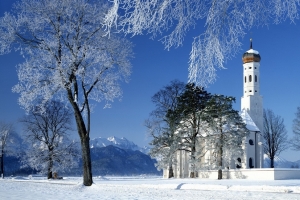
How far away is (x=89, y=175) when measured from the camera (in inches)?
806

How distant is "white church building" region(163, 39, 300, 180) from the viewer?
38.3 metres

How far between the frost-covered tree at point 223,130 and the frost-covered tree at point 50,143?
1549 centimetres

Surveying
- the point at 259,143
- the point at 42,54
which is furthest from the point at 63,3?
the point at 259,143

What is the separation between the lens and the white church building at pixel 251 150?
38.3 m

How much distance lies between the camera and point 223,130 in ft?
130

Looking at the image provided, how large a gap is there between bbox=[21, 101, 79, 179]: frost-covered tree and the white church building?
12.4 metres

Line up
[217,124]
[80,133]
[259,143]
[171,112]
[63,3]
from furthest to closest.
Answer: [259,143] < [171,112] < [217,124] < [80,133] < [63,3]

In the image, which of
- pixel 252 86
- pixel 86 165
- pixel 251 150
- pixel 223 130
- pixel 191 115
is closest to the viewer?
pixel 86 165

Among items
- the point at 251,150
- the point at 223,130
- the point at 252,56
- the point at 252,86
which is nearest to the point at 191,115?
the point at 223,130

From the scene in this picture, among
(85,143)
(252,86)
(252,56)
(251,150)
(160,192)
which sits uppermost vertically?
(252,56)

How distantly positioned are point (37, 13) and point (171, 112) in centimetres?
2422

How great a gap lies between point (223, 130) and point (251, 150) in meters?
13.4

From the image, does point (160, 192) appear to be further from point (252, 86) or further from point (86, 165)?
point (252, 86)

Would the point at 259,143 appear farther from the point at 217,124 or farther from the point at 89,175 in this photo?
the point at 89,175
